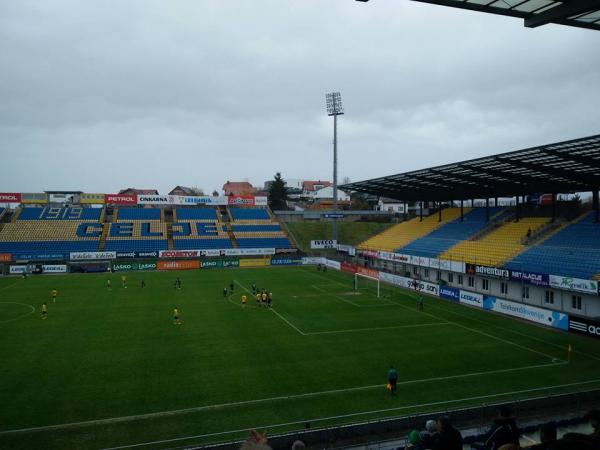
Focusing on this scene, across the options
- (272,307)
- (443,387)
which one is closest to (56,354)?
(272,307)

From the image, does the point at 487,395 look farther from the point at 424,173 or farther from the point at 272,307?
the point at 424,173

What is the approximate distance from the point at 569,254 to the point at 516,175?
904 cm

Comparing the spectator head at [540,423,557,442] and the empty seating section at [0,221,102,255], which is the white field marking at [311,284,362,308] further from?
the empty seating section at [0,221,102,255]

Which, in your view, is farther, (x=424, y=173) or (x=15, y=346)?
(x=424, y=173)

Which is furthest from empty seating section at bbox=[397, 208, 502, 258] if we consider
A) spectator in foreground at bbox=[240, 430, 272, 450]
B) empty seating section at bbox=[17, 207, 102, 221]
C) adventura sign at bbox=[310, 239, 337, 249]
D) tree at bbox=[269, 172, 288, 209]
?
tree at bbox=[269, 172, 288, 209]

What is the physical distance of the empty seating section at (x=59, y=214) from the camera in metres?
72.5

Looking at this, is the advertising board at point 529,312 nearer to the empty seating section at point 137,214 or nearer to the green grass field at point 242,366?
the green grass field at point 242,366

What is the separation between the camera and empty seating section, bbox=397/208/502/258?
5302 centimetres

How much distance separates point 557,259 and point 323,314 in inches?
795

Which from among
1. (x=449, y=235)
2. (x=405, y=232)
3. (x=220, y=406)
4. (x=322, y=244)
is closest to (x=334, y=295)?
(x=449, y=235)

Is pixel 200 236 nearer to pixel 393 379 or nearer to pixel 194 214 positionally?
pixel 194 214

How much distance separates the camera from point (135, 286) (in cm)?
4797

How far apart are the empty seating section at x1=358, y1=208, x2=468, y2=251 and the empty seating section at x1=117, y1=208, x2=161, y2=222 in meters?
36.8

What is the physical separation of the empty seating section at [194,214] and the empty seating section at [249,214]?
12.3 ft
